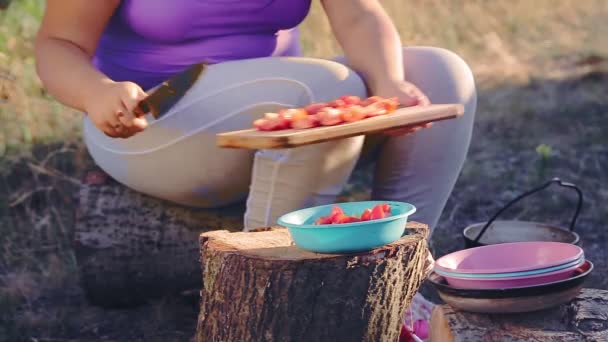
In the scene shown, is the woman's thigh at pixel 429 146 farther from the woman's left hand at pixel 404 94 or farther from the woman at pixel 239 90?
the woman's left hand at pixel 404 94

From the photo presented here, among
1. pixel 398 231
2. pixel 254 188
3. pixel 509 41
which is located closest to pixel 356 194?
pixel 254 188

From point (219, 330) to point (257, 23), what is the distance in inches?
37.4

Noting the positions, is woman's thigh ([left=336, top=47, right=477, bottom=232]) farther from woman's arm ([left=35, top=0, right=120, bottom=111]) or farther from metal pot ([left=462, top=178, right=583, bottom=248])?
woman's arm ([left=35, top=0, right=120, bottom=111])

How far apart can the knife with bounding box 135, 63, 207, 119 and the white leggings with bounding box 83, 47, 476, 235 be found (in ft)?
0.09

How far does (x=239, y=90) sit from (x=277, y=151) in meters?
0.21

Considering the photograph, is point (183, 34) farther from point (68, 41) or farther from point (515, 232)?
point (515, 232)

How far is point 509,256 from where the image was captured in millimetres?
2322

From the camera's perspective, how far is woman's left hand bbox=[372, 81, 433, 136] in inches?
99.7

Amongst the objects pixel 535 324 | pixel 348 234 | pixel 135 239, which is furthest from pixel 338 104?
pixel 135 239

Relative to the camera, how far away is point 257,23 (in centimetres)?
280

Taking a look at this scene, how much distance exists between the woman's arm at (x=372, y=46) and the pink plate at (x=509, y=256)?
1.42ft

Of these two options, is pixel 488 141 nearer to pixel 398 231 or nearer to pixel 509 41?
pixel 509 41

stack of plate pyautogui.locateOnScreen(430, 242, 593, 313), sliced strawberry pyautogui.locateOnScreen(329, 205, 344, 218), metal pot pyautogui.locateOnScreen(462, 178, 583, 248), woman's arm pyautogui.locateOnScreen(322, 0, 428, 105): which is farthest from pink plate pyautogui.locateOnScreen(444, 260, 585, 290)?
metal pot pyautogui.locateOnScreen(462, 178, 583, 248)

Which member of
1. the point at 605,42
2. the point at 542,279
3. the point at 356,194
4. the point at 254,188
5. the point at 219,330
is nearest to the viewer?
the point at 542,279
